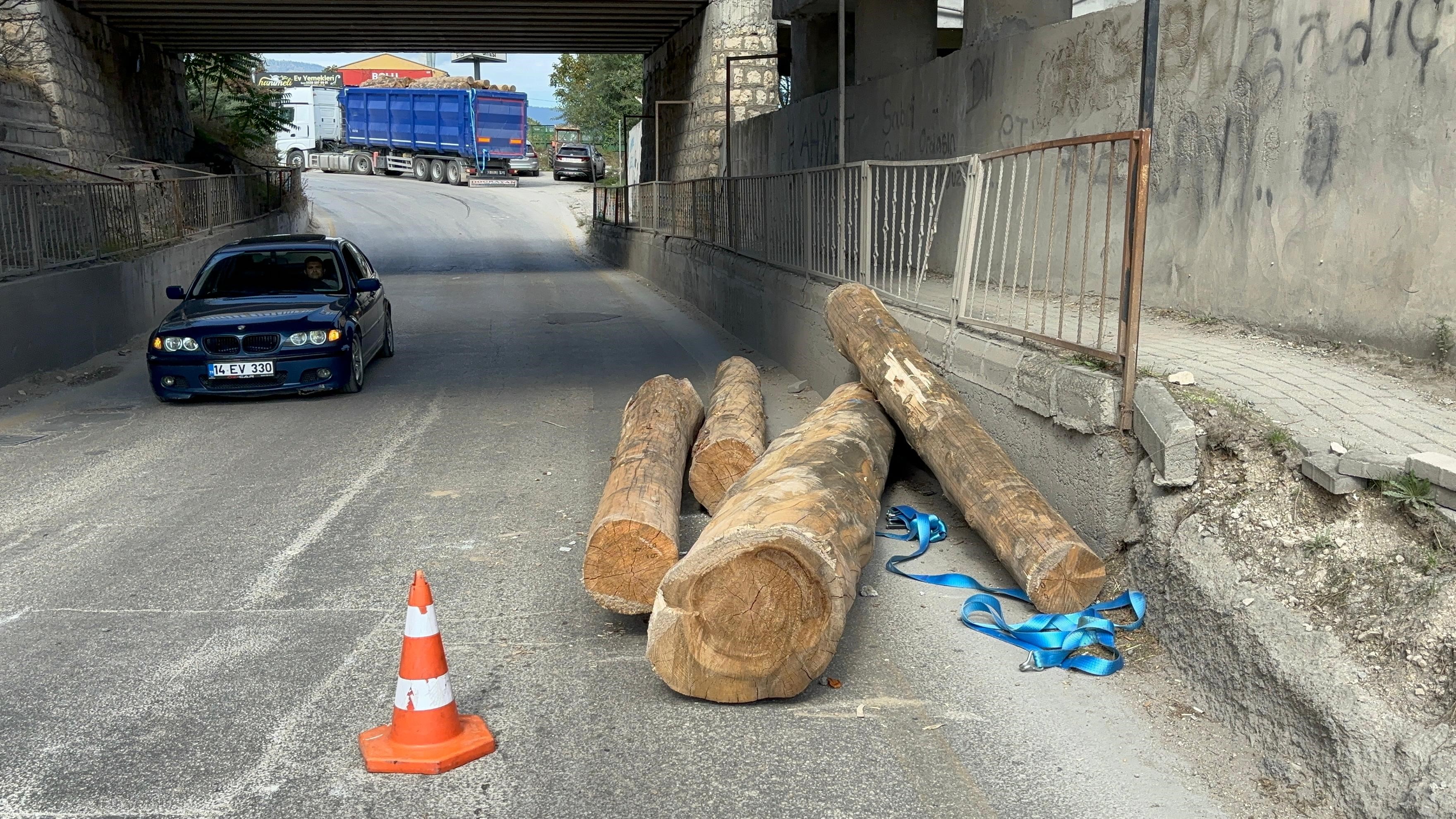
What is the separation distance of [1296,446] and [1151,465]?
2.14ft

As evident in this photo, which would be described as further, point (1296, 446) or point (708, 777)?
point (1296, 446)

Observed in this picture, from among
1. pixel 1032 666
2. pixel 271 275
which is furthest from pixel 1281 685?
pixel 271 275

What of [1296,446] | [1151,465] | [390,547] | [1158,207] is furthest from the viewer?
[1158,207]

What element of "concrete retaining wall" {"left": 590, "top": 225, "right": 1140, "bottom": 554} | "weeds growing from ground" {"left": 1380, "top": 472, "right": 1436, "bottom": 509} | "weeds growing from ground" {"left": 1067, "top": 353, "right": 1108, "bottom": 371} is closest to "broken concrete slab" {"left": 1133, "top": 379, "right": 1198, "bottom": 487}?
"concrete retaining wall" {"left": 590, "top": 225, "right": 1140, "bottom": 554}

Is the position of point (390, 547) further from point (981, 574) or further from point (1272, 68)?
point (1272, 68)

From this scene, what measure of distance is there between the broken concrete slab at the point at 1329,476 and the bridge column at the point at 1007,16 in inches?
350

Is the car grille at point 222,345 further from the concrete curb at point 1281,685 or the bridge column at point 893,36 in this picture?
the bridge column at point 893,36

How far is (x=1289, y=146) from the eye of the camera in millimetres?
7164

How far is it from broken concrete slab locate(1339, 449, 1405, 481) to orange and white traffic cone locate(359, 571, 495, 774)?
3161 mm

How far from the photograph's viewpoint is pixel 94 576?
5.80 metres

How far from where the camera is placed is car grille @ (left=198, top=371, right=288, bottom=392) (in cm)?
1036

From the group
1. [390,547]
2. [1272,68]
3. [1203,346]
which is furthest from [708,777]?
[1272,68]

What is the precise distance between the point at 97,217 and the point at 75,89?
31.6 feet

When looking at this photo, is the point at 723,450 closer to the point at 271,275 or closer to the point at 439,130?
the point at 271,275
